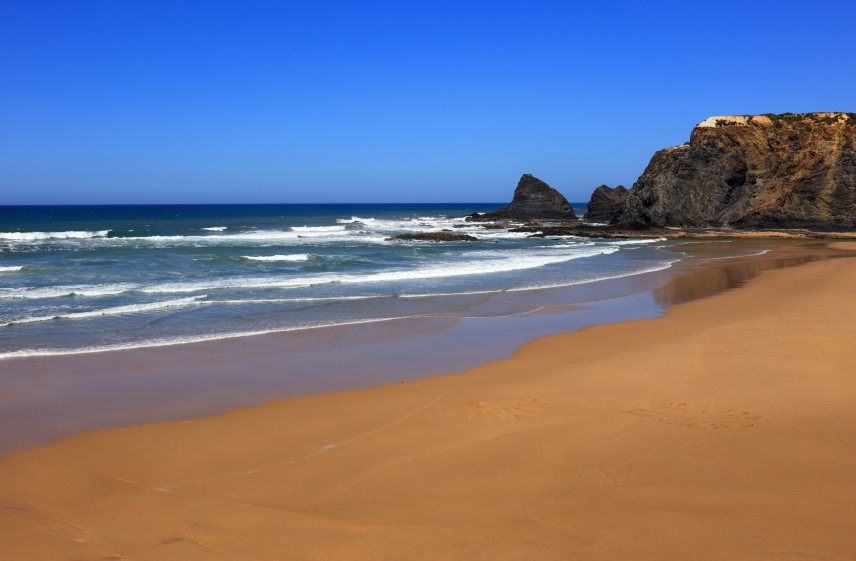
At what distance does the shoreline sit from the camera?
20.3 feet

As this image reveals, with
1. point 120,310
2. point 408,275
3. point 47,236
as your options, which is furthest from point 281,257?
point 47,236

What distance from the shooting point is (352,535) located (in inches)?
140

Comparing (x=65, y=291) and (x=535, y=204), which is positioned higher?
(x=535, y=204)

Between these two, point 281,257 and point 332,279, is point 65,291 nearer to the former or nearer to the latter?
point 332,279

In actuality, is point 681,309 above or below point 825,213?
below

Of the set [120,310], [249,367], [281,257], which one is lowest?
[249,367]

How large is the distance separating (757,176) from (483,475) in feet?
141

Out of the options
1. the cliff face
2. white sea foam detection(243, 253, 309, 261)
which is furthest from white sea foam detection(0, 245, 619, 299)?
the cliff face

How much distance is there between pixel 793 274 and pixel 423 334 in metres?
14.2

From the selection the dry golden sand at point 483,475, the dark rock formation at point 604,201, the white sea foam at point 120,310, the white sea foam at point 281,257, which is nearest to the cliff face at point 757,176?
the dark rock formation at point 604,201

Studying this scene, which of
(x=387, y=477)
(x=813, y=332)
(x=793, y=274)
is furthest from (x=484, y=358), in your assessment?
(x=793, y=274)

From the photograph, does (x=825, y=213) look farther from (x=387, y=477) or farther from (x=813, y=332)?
(x=387, y=477)

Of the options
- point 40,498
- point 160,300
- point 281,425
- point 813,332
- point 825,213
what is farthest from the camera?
point 825,213

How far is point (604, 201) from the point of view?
211ft
